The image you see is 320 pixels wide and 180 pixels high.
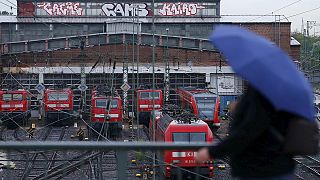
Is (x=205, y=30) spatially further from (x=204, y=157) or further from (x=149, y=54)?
(x=204, y=157)

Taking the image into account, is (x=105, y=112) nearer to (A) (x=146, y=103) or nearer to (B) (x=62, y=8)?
(A) (x=146, y=103)

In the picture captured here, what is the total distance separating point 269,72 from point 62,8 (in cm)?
5453

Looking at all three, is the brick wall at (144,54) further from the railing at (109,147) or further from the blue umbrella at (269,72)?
the blue umbrella at (269,72)

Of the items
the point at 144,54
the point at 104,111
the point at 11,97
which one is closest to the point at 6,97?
the point at 11,97

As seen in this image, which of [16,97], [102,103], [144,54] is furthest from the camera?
[144,54]

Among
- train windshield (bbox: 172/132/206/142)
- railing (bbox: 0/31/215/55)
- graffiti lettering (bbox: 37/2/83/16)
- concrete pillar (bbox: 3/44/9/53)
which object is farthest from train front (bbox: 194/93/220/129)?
graffiti lettering (bbox: 37/2/83/16)

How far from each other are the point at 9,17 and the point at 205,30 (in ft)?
62.5

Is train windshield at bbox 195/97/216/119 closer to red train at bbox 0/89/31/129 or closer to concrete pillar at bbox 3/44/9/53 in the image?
red train at bbox 0/89/31/129

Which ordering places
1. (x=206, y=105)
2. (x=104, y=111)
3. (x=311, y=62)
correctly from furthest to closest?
(x=311, y=62)
(x=206, y=105)
(x=104, y=111)

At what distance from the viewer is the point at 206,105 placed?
31.4 m

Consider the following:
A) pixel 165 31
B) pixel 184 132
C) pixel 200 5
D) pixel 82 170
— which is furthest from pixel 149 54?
pixel 82 170

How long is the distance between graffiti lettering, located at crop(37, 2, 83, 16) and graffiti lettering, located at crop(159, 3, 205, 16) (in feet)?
27.6

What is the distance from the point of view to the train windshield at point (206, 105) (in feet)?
103

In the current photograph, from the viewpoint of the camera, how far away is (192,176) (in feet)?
15.4
